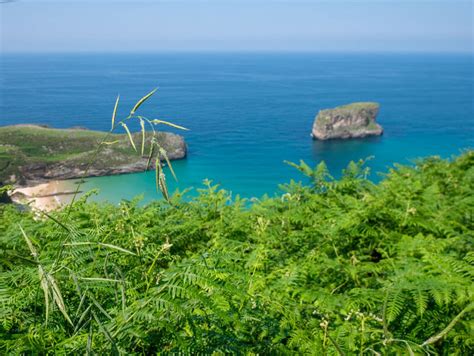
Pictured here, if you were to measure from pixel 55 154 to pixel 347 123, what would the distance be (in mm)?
54446

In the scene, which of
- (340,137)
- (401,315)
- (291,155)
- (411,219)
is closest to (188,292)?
(401,315)

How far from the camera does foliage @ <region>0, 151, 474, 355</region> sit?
1.51 m

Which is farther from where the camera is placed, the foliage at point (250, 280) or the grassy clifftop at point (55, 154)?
the grassy clifftop at point (55, 154)

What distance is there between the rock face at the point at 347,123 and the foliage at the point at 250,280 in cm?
7533

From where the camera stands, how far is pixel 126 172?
6072cm

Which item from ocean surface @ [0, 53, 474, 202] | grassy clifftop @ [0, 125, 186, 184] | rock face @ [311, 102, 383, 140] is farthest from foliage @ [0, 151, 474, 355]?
rock face @ [311, 102, 383, 140]

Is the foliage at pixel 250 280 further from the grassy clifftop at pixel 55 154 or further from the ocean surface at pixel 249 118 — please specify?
the grassy clifftop at pixel 55 154

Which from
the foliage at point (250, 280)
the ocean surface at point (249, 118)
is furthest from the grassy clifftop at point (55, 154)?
the foliage at point (250, 280)

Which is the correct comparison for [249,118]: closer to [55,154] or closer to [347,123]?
[347,123]

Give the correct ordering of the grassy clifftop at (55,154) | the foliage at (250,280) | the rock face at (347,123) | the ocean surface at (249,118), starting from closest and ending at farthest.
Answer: the foliage at (250,280) → the grassy clifftop at (55,154) → the ocean surface at (249,118) → the rock face at (347,123)

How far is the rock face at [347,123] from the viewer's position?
7950 centimetres

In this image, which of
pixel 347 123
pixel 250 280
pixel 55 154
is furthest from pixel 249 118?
pixel 250 280

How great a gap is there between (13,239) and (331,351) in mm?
2503

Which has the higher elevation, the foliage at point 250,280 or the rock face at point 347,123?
the foliage at point 250,280
